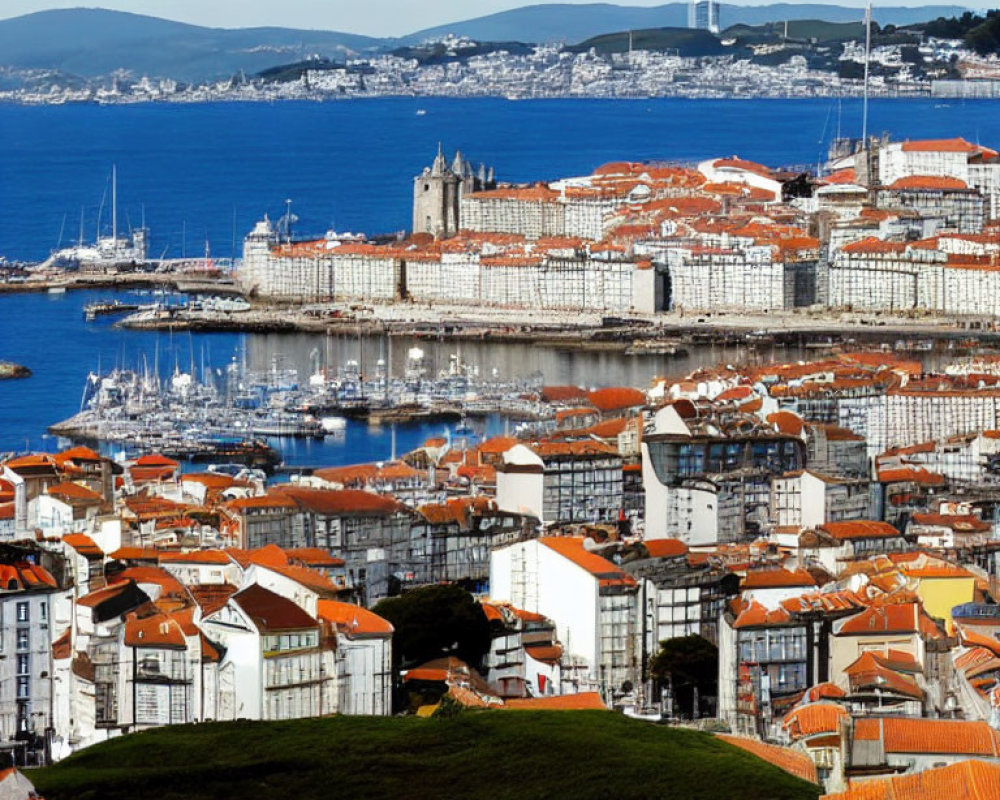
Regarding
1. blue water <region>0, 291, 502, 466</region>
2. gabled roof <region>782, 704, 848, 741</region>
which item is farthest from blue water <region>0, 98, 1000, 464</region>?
gabled roof <region>782, 704, 848, 741</region>

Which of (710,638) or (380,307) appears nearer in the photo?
(710,638)

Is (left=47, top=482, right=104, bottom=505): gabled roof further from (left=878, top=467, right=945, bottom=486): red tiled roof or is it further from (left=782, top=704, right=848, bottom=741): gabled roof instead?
(left=782, top=704, right=848, bottom=741): gabled roof

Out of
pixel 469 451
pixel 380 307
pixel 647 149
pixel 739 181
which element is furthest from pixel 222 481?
pixel 647 149

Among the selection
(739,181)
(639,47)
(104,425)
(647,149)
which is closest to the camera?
(104,425)

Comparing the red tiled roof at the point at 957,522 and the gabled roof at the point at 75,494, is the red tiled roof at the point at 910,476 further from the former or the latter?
the gabled roof at the point at 75,494

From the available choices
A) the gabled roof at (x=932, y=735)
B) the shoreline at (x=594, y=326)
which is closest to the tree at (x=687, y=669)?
the gabled roof at (x=932, y=735)

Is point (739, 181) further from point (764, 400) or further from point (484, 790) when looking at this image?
point (484, 790)
